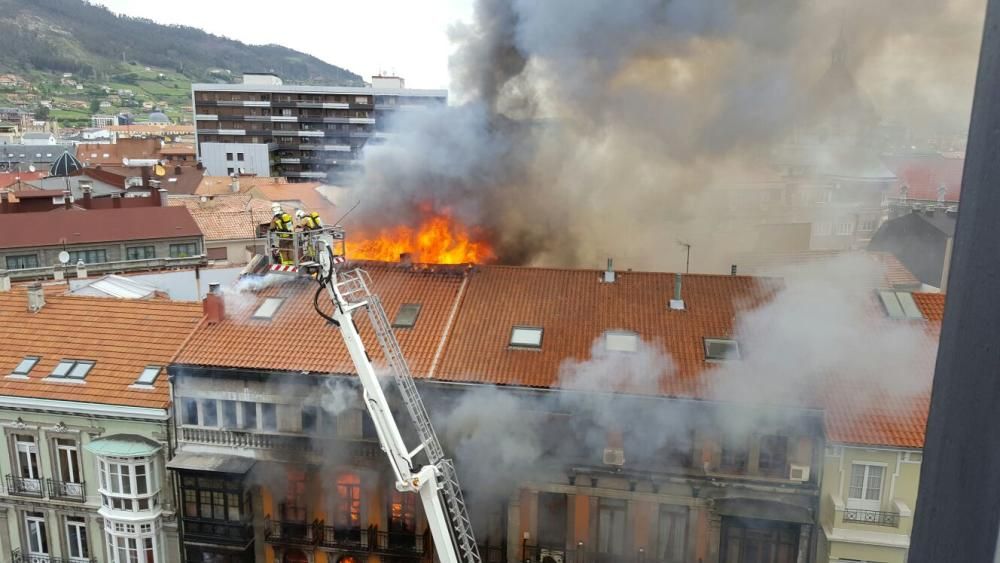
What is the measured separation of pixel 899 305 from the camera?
18.3 meters

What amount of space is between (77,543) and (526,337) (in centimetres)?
1418

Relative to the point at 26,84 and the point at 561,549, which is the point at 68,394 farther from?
the point at 26,84

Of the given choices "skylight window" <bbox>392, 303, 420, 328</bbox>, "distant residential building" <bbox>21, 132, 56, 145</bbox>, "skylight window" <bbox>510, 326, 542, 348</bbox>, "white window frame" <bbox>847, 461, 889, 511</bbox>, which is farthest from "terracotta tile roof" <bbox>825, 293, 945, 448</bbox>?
"distant residential building" <bbox>21, 132, 56, 145</bbox>

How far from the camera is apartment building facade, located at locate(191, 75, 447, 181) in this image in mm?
94188

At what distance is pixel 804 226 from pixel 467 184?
48.5ft

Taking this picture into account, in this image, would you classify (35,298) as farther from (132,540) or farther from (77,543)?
(132,540)

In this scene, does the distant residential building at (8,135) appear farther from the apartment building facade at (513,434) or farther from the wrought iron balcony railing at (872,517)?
the wrought iron balcony railing at (872,517)

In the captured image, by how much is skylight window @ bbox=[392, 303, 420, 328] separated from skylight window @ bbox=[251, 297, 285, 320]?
359 cm

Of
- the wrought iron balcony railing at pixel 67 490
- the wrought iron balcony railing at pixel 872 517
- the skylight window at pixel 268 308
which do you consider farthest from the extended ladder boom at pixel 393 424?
the wrought iron balcony railing at pixel 67 490

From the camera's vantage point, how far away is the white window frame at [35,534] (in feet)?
67.1

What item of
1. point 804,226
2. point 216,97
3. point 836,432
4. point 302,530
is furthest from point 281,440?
point 216,97

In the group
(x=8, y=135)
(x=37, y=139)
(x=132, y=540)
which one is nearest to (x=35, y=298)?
(x=132, y=540)

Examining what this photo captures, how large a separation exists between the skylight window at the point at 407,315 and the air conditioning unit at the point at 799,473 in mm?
9935

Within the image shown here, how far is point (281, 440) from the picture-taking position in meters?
18.5
